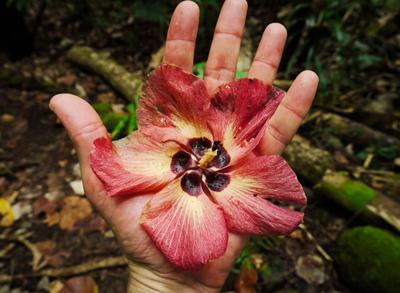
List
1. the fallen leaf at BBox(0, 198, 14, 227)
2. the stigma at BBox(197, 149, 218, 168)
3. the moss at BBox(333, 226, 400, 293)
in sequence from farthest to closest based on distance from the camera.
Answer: the fallen leaf at BBox(0, 198, 14, 227), the moss at BBox(333, 226, 400, 293), the stigma at BBox(197, 149, 218, 168)

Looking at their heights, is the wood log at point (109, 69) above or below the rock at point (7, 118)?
above

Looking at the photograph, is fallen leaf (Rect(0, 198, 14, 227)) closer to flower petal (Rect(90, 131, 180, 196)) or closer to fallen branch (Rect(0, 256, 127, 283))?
fallen branch (Rect(0, 256, 127, 283))

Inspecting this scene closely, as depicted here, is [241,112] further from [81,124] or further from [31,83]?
[31,83]

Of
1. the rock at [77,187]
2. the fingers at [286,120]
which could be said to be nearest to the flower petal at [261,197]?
the fingers at [286,120]

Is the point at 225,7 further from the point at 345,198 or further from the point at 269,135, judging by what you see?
the point at 345,198

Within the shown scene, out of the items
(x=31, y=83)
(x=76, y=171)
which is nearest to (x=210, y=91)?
(x=76, y=171)

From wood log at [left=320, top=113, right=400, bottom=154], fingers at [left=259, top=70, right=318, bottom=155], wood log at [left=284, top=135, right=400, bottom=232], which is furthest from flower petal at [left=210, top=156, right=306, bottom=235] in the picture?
wood log at [left=320, top=113, right=400, bottom=154]

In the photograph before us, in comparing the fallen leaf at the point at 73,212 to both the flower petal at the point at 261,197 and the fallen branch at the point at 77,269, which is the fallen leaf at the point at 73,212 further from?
the flower petal at the point at 261,197
